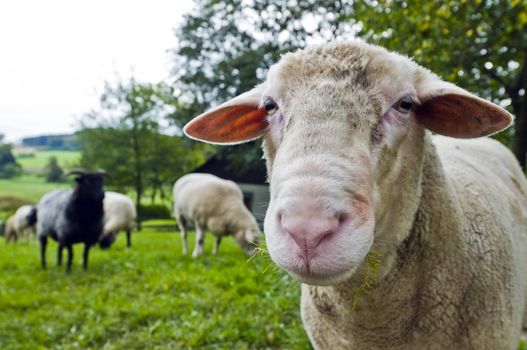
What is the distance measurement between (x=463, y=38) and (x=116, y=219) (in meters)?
10.6

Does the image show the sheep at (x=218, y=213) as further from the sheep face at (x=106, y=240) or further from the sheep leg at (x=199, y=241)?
the sheep face at (x=106, y=240)

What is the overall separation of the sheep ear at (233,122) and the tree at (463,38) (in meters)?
4.25

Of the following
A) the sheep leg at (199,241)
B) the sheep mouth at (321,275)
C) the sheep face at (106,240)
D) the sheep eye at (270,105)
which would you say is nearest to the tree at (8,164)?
the sheep face at (106,240)

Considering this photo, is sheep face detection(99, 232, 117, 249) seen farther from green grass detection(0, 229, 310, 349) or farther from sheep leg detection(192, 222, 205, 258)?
green grass detection(0, 229, 310, 349)

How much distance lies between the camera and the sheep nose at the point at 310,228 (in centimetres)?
129

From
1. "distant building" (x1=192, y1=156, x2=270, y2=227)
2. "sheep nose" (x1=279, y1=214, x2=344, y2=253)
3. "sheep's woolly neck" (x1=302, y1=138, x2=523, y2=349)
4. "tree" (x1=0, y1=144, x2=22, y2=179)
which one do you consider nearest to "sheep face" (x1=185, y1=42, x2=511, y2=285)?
"sheep nose" (x1=279, y1=214, x2=344, y2=253)

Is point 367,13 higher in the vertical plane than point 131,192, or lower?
higher

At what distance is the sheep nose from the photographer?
1285 millimetres

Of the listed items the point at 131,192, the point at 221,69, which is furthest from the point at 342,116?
the point at 131,192

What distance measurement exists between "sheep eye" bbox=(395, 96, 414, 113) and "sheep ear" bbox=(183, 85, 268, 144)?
69 centimetres

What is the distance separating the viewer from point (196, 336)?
426cm

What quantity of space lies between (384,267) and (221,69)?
1716 centimetres

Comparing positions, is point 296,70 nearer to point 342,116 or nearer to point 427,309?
point 342,116

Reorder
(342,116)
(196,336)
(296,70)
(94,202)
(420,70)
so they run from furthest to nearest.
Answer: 1. (94,202)
2. (196,336)
3. (420,70)
4. (296,70)
5. (342,116)
